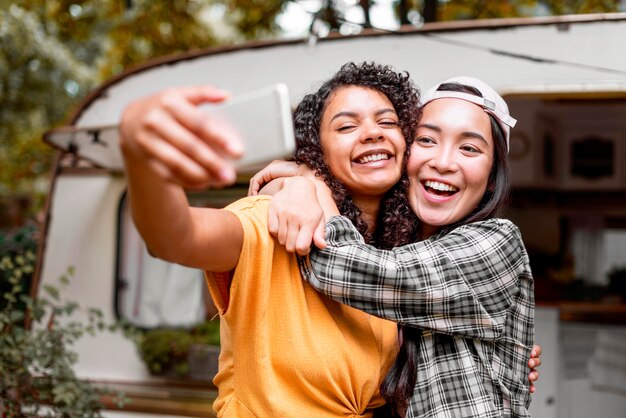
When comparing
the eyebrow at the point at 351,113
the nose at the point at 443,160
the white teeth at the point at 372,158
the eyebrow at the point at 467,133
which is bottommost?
the nose at the point at 443,160

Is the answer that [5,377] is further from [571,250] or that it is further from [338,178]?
[571,250]

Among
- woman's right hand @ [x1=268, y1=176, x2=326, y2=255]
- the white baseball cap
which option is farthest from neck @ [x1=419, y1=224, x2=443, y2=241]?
woman's right hand @ [x1=268, y1=176, x2=326, y2=255]

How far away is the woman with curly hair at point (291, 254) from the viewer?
1142 millimetres

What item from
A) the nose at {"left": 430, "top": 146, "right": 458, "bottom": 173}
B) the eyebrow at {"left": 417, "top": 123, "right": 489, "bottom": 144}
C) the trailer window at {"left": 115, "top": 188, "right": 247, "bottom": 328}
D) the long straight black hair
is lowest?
the trailer window at {"left": 115, "top": 188, "right": 247, "bottom": 328}

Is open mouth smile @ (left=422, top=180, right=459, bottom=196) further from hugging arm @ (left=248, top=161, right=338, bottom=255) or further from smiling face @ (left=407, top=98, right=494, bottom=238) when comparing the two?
hugging arm @ (left=248, top=161, right=338, bottom=255)

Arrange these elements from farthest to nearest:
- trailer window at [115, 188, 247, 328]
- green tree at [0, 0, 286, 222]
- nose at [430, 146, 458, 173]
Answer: green tree at [0, 0, 286, 222] → trailer window at [115, 188, 247, 328] → nose at [430, 146, 458, 173]

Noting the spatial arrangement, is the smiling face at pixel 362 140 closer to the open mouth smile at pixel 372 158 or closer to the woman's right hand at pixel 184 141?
the open mouth smile at pixel 372 158

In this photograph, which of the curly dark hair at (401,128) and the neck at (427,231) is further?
the neck at (427,231)

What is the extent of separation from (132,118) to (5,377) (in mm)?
2464

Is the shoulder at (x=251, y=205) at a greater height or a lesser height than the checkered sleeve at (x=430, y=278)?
greater

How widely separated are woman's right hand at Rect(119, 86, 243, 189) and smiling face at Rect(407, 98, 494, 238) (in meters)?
0.92

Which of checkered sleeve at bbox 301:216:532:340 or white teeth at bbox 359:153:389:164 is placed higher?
white teeth at bbox 359:153:389:164

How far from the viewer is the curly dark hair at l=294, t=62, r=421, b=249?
1796 mm

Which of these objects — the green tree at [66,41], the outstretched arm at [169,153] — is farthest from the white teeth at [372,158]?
the green tree at [66,41]
